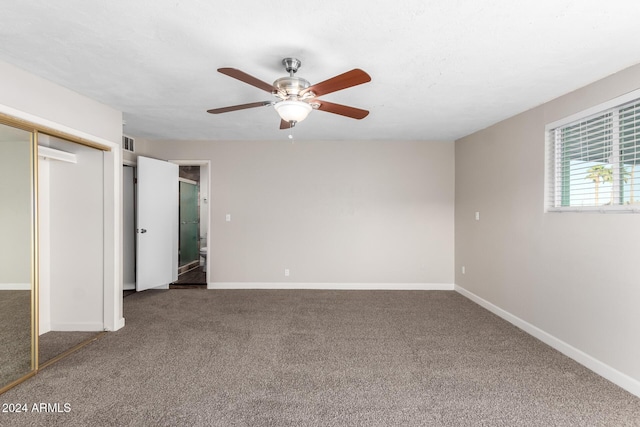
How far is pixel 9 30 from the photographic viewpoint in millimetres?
1905

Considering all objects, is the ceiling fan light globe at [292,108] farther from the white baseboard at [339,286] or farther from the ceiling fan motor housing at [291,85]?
the white baseboard at [339,286]

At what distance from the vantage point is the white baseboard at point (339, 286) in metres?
5.03

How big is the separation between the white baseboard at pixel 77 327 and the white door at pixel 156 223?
1.18 meters

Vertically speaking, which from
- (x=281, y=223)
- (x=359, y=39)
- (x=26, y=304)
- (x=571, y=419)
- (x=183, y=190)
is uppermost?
(x=359, y=39)

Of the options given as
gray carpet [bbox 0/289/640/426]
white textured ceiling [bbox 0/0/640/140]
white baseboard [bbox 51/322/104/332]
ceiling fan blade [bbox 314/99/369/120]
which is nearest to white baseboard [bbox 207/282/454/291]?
gray carpet [bbox 0/289/640/426]

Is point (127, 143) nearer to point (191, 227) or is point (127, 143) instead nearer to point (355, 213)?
point (191, 227)

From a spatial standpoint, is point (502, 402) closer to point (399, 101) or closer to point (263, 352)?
point (263, 352)

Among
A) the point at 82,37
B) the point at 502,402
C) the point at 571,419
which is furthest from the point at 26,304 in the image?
the point at 571,419

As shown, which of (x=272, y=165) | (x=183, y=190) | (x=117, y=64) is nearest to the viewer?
(x=117, y=64)

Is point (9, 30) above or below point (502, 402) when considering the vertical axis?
above

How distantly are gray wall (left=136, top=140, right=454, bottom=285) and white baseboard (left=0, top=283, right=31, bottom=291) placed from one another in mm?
2723

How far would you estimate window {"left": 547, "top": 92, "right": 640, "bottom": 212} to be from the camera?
2.38 m

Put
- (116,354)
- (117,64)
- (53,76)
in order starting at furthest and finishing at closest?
(116,354) < (53,76) < (117,64)

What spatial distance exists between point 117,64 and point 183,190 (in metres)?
4.22
